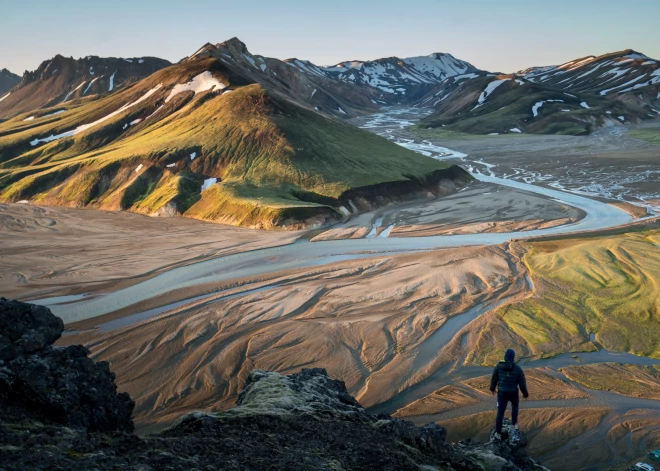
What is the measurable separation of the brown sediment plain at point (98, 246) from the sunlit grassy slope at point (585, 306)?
26105mm

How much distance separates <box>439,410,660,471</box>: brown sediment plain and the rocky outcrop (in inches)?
110

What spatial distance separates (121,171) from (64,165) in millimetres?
13985

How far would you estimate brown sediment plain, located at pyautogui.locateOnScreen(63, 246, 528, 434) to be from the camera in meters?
24.1

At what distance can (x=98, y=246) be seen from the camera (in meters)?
50.4

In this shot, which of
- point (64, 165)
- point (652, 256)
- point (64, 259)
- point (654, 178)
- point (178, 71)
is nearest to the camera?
point (652, 256)

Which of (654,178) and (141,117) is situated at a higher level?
(141,117)

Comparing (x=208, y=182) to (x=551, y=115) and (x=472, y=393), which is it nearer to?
(x=472, y=393)

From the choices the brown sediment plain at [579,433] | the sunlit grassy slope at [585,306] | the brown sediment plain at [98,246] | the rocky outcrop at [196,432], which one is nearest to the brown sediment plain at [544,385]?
the brown sediment plain at [579,433]

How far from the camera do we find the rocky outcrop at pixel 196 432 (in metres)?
10.9

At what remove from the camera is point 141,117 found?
343 ft

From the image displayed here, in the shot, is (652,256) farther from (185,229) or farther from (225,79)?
(225,79)

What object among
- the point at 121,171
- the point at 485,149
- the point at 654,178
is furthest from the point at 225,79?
the point at 654,178

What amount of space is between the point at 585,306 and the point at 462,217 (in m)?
29.5

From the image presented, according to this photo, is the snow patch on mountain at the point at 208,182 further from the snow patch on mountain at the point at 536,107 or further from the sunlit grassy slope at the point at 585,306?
the snow patch on mountain at the point at 536,107
